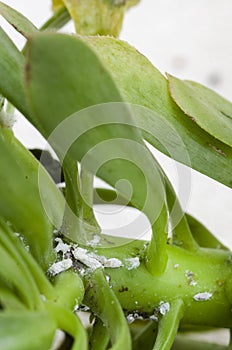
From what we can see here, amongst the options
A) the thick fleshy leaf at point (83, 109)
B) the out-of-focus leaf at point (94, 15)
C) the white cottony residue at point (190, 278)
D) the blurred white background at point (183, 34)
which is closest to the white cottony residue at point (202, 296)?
the white cottony residue at point (190, 278)

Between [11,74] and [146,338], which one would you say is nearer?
[11,74]

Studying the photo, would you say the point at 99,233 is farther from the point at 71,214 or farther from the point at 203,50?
the point at 203,50

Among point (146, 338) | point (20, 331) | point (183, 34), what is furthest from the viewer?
point (183, 34)

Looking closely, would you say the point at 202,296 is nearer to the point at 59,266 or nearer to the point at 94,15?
the point at 59,266

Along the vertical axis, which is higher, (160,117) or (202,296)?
(160,117)

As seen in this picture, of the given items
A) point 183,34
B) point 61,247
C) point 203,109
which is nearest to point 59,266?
point 61,247
